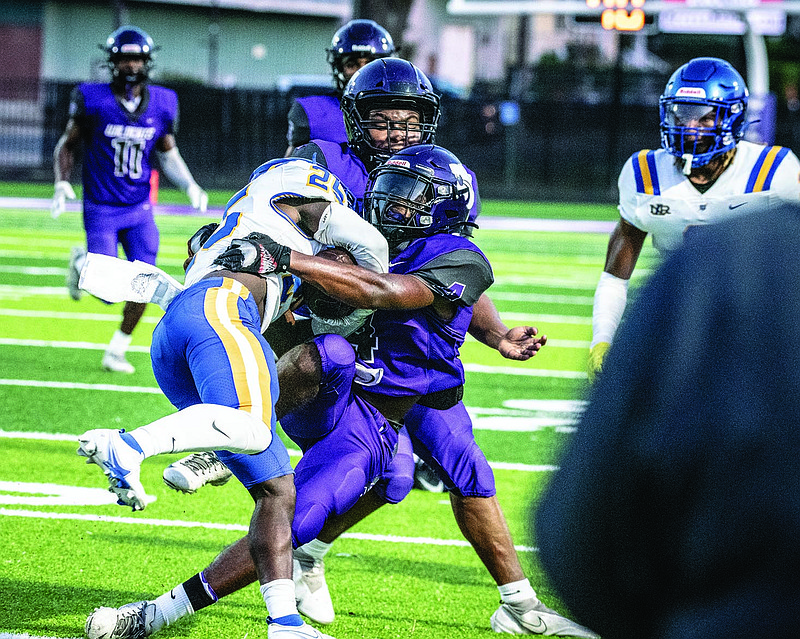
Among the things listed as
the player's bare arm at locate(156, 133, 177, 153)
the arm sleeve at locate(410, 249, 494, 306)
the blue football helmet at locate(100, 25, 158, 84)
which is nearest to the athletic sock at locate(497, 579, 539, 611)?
the arm sleeve at locate(410, 249, 494, 306)

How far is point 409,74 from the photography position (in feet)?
12.6

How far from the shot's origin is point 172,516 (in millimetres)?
4609

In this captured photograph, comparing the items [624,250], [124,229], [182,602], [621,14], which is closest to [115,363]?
[124,229]

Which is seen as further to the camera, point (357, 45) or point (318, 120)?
point (357, 45)

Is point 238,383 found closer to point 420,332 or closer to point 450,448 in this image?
point 420,332

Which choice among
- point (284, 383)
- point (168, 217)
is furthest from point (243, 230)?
point (168, 217)

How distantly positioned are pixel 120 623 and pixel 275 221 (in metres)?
1.23

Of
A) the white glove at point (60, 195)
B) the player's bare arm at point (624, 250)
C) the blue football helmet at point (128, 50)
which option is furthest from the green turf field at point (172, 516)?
the blue football helmet at point (128, 50)

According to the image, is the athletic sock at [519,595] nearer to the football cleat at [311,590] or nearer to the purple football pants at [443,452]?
the purple football pants at [443,452]

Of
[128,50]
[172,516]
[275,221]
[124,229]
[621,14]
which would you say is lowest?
[172,516]

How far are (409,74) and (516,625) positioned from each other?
6.10ft

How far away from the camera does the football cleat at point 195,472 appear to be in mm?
2816

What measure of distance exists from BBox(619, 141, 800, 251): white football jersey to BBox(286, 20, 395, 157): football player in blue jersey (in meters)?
1.28

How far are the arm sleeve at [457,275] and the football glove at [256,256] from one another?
404 mm
